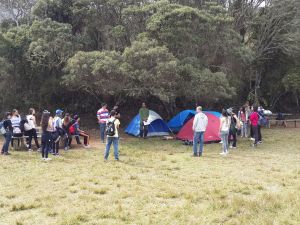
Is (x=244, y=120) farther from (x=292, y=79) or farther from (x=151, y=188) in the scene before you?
(x=151, y=188)

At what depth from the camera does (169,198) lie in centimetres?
761

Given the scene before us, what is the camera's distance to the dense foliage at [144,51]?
16969 mm

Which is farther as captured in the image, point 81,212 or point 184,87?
point 184,87

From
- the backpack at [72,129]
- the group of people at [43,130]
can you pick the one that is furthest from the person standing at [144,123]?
the backpack at [72,129]

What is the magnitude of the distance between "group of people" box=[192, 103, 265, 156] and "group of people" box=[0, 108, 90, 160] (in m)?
4.43

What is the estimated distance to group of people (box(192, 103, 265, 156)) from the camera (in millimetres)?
13125

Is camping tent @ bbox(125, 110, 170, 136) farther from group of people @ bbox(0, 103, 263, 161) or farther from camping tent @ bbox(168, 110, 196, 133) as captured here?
group of people @ bbox(0, 103, 263, 161)

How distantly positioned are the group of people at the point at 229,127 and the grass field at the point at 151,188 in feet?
1.64

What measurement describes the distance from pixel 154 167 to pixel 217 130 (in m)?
6.19

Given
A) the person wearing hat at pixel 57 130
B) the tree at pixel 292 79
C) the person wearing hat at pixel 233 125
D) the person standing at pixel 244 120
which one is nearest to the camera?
the person wearing hat at pixel 57 130

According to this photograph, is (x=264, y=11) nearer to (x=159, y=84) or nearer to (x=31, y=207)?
(x=159, y=84)

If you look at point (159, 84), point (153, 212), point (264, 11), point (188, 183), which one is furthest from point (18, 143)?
point (264, 11)

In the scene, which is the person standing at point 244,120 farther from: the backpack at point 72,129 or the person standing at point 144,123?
the backpack at point 72,129

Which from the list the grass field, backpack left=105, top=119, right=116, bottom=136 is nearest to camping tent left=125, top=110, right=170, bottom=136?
the grass field
